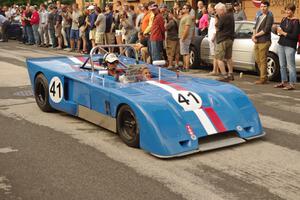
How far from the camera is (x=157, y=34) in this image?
12844mm

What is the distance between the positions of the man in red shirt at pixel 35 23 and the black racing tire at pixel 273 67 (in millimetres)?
12886

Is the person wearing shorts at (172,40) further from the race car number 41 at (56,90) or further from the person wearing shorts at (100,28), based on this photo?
the race car number 41 at (56,90)

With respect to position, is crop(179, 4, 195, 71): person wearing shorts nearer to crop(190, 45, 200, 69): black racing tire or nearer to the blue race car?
crop(190, 45, 200, 69): black racing tire

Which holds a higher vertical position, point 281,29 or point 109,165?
point 281,29

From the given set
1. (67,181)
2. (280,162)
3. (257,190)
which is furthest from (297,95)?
(67,181)

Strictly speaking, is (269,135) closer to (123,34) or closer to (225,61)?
(225,61)

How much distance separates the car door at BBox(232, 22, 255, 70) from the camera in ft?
38.3

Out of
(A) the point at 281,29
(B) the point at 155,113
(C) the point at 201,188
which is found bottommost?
(C) the point at 201,188

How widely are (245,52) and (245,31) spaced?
634 millimetres

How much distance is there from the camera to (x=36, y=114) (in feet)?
25.0

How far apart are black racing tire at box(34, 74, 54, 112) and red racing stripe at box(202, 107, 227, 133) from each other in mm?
2922

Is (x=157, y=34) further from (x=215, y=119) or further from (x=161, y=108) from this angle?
(x=161, y=108)

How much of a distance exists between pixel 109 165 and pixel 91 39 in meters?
12.3

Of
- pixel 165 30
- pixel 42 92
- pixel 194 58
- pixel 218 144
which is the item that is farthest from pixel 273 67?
pixel 218 144
